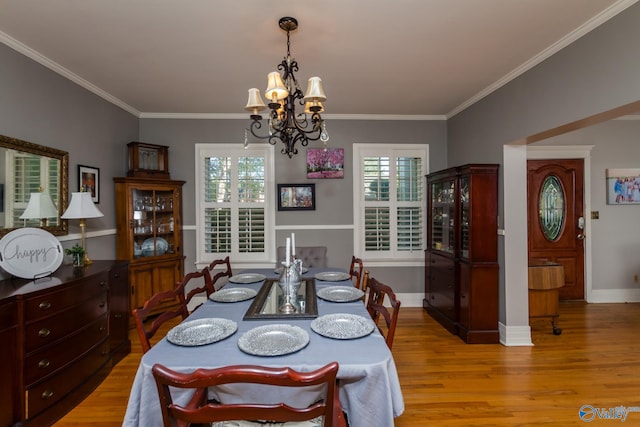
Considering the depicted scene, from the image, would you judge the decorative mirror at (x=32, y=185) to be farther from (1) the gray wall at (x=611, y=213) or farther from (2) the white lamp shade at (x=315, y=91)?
(1) the gray wall at (x=611, y=213)

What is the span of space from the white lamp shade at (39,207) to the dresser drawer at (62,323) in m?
0.78

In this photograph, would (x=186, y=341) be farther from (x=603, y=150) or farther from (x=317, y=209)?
(x=603, y=150)

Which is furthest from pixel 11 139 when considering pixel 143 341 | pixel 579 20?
pixel 579 20

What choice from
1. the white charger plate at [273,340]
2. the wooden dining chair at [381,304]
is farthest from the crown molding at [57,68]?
the wooden dining chair at [381,304]

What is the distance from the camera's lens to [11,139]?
7.12 feet

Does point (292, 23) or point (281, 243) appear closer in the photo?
point (292, 23)

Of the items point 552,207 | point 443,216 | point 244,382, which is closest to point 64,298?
point 244,382

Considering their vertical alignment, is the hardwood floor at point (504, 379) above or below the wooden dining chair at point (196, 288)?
below

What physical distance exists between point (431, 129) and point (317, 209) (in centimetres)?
195

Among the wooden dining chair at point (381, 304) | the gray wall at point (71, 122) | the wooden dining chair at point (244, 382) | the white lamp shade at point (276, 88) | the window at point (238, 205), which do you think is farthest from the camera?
the window at point (238, 205)

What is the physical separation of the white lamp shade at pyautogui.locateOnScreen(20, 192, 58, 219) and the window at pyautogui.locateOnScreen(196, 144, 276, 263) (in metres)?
1.74

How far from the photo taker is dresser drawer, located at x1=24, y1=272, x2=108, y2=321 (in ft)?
6.06

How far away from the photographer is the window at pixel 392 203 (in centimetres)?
416
